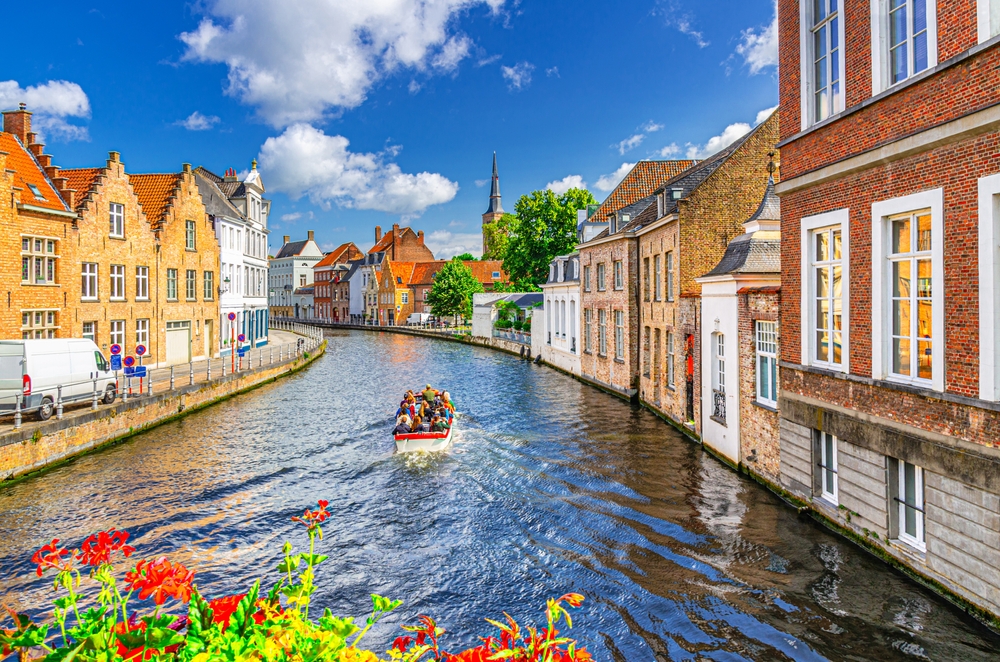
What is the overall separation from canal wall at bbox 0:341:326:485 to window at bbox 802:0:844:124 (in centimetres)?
1527

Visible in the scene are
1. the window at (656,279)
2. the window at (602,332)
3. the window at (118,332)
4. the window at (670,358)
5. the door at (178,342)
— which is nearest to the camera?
the window at (670,358)

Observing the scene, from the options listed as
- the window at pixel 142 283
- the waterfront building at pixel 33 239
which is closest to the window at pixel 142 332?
the window at pixel 142 283

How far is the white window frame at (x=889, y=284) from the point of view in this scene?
7.25 meters

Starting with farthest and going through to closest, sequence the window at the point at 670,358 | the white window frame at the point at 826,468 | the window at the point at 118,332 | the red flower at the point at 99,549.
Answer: the window at the point at 118,332, the window at the point at 670,358, the white window frame at the point at 826,468, the red flower at the point at 99,549

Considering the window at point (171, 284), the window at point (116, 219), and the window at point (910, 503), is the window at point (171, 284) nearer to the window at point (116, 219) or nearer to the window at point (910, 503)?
the window at point (116, 219)

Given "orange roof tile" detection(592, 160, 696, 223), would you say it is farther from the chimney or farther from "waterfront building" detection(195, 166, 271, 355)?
the chimney

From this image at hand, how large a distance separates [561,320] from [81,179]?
22.1 m

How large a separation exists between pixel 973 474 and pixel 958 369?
3.51 feet

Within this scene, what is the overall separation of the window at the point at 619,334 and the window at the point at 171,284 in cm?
1888

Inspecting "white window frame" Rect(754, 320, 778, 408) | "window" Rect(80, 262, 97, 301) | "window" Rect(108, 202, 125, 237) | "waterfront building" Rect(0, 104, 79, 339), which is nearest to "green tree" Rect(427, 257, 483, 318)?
"window" Rect(108, 202, 125, 237)

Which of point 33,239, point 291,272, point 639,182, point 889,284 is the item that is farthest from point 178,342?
point 291,272

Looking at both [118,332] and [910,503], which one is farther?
[118,332]

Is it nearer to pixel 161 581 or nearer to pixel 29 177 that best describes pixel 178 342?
pixel 29 177

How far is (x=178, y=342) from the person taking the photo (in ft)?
97.6
